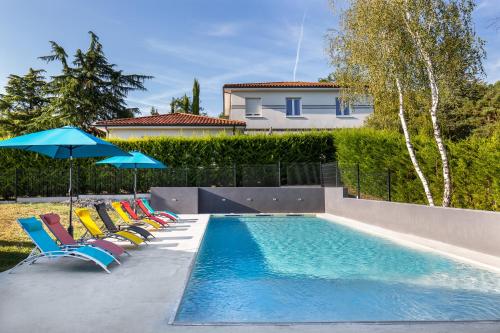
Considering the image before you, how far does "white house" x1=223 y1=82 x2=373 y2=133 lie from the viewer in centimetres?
3098

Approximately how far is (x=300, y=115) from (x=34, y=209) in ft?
66.4

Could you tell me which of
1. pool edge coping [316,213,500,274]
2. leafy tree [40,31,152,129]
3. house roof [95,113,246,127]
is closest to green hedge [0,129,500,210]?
pool edge coping [316,213,500,274]

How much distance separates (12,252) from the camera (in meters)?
9.05

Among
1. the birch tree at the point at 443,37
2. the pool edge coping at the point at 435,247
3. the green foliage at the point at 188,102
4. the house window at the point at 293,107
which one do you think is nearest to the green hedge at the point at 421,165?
the birch tree at the point at 443,37

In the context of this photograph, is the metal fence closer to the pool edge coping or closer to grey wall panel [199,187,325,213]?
grey wall panel [199,187,325,213]

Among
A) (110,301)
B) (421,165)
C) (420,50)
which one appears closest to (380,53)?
(420,50)

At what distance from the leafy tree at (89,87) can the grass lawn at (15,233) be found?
59.5ft

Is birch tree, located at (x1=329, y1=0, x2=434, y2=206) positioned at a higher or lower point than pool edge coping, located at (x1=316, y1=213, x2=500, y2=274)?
higher

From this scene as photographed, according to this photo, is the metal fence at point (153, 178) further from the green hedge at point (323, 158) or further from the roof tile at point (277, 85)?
the roof tile at point (277, 85)

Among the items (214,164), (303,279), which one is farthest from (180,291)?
(214,164)

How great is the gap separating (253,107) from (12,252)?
78.3 ft

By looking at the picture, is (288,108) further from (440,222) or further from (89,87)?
(440,222)

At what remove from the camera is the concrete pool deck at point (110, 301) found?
13.9 ft

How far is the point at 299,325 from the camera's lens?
4363mm
